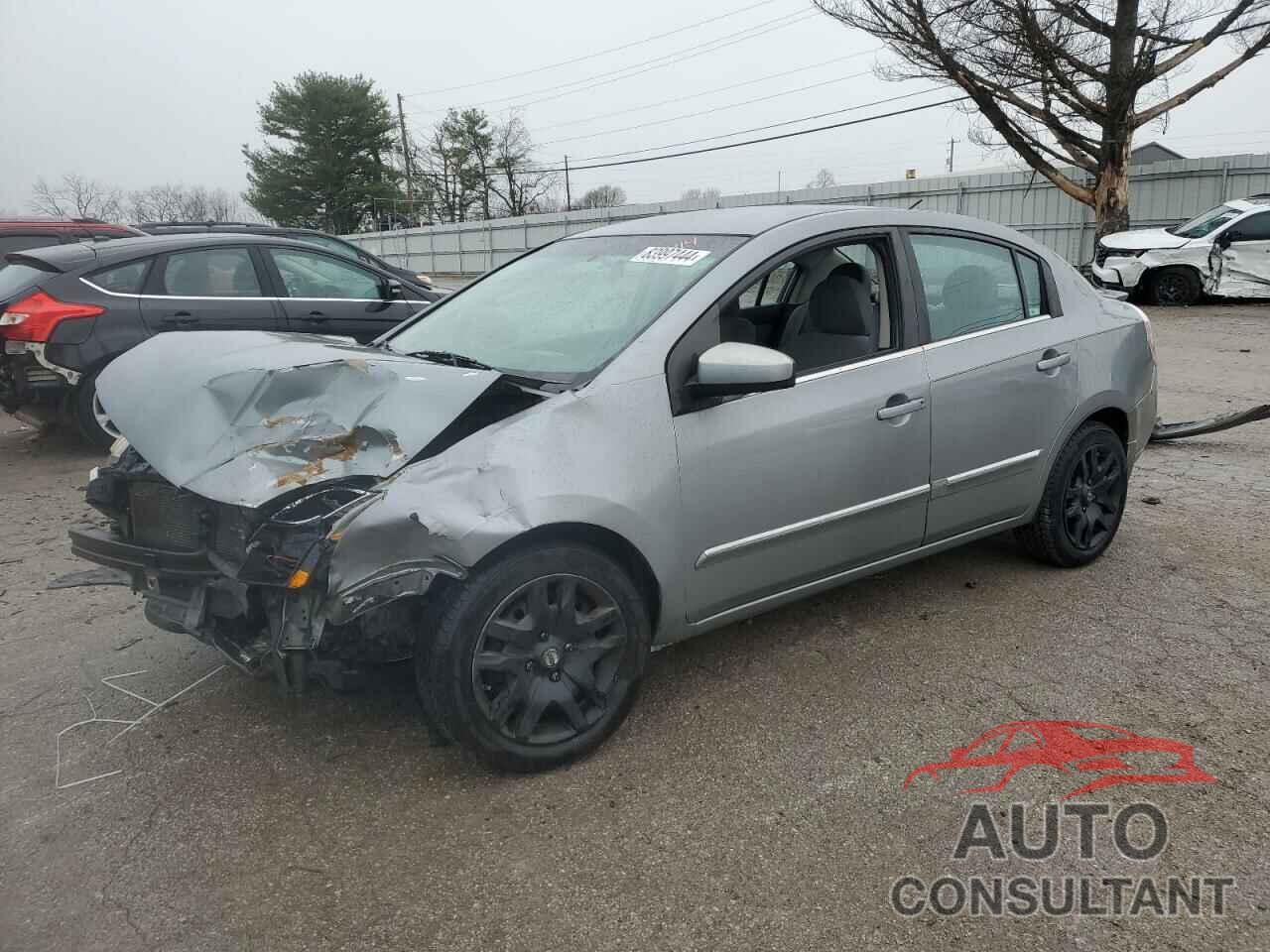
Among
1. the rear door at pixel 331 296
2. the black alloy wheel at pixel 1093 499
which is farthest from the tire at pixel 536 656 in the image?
the rear door at pixel 331 296

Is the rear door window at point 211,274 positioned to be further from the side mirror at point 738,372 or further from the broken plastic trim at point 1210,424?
the broken plastic trim at point 1210,424

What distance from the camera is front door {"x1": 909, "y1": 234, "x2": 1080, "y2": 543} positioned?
3693 millimetres

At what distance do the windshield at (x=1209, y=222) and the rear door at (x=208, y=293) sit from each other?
15685mm

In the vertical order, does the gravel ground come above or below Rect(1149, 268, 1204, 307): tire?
below

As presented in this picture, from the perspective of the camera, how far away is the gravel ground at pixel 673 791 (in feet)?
7.48

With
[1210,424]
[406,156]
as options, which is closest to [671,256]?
[1210,424]

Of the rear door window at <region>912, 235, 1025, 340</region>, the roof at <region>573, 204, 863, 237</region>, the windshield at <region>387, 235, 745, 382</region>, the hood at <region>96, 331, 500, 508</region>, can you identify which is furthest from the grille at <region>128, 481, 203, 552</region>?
the rear door window at <region>912, 235, 1025, 340</region>

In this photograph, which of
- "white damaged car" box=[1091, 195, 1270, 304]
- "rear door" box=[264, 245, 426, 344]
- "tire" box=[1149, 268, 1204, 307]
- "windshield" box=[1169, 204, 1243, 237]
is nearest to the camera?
"rear door" box=[264, 245, 426, 344]

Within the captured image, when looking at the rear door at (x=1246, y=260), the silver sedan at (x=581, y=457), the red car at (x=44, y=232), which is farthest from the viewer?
the rear door at (x=1246, y=260)

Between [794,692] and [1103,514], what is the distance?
2035 millimetres

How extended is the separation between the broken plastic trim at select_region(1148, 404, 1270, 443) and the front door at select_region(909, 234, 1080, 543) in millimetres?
2603

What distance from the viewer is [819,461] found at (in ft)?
10.7

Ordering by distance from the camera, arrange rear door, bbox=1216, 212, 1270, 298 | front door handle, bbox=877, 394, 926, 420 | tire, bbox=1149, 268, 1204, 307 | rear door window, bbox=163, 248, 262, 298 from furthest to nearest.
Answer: tire, bbox=1149, 268, 1204, 307
rear door, bbox=1216, 212, 1270, 298
rear door window, bbox=163, 248, 262, 298
front door handle, bbox=877, 394, 926, 420

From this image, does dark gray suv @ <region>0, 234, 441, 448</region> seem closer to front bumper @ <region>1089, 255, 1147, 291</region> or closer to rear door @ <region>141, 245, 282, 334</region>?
rear door @ <region>141, 245, 282, 334</region>
